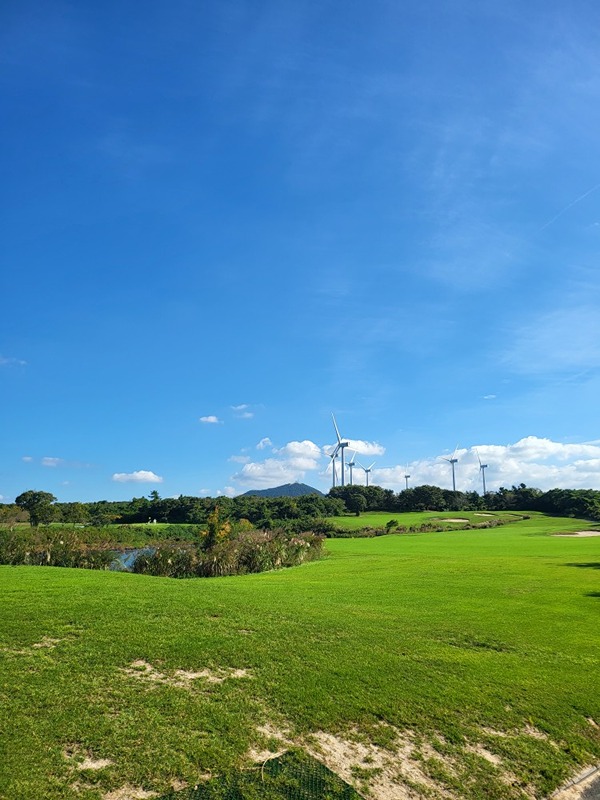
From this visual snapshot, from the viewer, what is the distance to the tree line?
81312mm

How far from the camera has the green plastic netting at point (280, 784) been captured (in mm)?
6168

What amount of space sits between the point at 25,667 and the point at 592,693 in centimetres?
1075

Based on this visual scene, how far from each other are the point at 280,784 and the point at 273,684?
2711mm

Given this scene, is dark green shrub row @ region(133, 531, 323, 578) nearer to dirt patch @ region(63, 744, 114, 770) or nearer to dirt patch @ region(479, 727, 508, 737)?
dirt patch @ region(479, 727, 508, 737)

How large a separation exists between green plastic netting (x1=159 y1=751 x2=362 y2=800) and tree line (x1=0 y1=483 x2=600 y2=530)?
67.9m

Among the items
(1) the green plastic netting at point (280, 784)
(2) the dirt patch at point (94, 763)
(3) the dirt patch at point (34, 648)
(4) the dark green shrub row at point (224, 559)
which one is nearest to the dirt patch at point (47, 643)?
(3) the dirt patch at point (34, 648)

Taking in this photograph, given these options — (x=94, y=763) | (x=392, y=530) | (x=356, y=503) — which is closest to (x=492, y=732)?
(x=94, y=763)

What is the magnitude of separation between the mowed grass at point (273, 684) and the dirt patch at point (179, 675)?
0.41 ft

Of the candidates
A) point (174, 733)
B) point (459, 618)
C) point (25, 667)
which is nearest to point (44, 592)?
point (25, 667)

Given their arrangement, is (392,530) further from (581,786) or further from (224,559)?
(581,786)

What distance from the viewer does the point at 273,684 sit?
916 centimetres

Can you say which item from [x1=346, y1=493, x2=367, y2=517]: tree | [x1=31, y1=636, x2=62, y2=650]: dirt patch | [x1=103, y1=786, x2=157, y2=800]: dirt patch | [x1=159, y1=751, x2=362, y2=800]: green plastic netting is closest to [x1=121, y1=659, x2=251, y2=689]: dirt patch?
[x1=31, y1=636, x2=62, y2=650]: dirt patch

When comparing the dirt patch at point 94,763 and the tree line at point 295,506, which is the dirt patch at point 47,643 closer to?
the dirt patch at point 94,763

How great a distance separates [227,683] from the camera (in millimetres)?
9062
